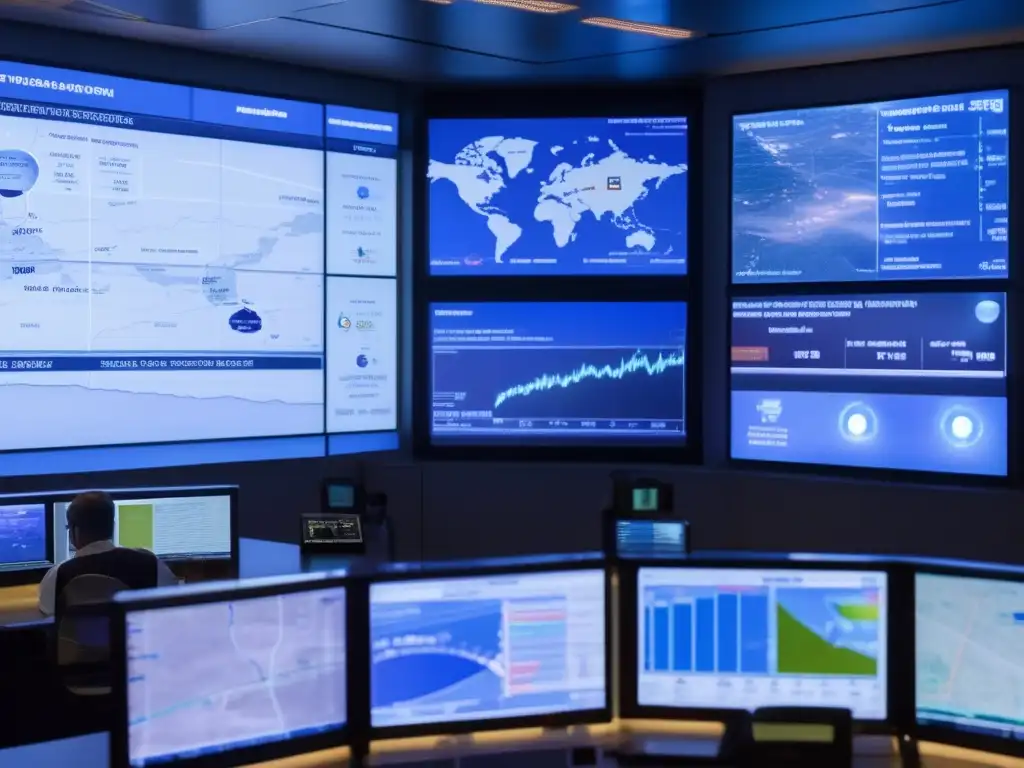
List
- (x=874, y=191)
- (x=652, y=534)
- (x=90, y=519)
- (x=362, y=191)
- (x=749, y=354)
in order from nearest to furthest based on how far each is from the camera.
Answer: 1. (x=90, y=519)
2. (x=652, y=534)
3. (x=874, y=191)
4. (x=749, y=354)
5. (x=362, y=191)

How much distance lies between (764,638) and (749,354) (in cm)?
Answer: 336

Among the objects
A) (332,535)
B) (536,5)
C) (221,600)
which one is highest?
(536,5)

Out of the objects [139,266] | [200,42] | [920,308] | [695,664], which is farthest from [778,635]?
[200,42]

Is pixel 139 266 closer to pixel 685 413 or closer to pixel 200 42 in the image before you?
pixel 200 42

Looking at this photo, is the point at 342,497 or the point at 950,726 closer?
the point at 950,726

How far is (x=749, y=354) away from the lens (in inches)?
219

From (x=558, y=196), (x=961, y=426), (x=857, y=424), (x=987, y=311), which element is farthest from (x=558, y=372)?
(x=987, y=311)

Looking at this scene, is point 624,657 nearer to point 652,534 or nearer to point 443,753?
point 443,753

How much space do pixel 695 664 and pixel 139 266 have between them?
11.2 feet

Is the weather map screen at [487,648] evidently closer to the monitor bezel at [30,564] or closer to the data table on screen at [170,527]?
the data table on screen at [170,527]

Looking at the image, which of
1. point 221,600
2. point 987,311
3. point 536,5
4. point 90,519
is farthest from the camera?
point 987,311

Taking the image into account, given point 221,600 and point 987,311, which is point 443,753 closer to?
point 221,600

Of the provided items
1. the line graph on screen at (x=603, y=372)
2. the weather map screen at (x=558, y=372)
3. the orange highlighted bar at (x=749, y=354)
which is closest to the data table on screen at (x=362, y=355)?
the weather map screen at (x=558, y=372)

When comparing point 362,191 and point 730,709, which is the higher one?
point 362,191
